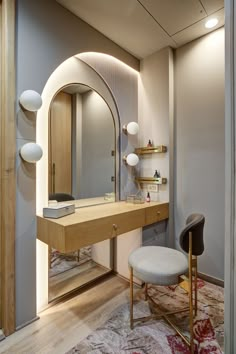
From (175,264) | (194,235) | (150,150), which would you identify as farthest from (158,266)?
(150,150)

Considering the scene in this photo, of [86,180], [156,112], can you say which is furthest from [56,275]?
[156,112]

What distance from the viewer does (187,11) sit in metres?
1.84

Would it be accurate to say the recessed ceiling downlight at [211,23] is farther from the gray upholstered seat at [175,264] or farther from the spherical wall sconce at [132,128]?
the gray upholstered seat at [175,264]

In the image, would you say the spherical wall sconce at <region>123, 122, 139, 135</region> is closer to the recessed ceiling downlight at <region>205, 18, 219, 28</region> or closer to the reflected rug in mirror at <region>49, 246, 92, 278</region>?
the recessed ceiling downlight at <region>205, 18, 219, 28</region>

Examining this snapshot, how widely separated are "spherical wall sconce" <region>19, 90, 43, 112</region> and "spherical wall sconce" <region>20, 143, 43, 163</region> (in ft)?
0.91

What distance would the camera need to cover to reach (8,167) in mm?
1457

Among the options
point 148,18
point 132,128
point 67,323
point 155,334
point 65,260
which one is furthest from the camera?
point 132,128

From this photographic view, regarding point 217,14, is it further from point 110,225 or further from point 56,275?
point 56,275

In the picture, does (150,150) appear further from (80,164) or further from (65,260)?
(65,260)

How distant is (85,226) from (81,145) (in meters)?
1.00

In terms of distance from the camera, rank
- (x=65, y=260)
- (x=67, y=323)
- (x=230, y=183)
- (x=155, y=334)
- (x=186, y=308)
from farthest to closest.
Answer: (x=65, y=260), (x=186, y=308), (x=67, y=323), (x=155, y=334), (x=230, y=183)

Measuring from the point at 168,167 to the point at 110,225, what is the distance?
105 cm

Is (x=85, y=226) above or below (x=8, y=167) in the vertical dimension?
below

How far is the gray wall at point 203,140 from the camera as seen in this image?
2.11m
